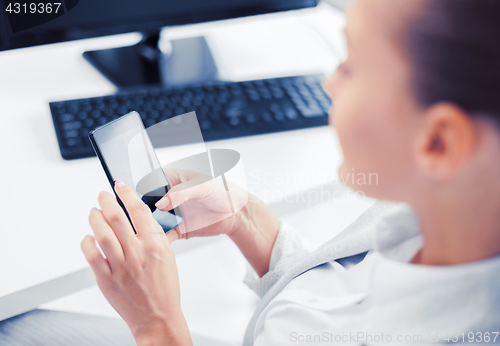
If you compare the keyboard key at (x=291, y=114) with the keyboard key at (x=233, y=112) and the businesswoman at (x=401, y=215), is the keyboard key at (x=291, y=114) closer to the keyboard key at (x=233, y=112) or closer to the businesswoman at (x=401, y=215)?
the keyboard key at (x=233, y=112)

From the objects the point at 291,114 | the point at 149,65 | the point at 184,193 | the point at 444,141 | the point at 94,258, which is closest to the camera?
the point at 444,141

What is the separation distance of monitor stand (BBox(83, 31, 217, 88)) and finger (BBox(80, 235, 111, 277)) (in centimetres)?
36

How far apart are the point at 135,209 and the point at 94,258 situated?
0.06m

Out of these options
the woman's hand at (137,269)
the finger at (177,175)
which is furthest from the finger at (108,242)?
the finger at (177,175)

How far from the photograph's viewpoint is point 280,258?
55cm

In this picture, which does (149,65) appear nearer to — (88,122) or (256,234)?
(88,122)

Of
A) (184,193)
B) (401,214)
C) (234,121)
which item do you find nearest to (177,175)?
(184,193)

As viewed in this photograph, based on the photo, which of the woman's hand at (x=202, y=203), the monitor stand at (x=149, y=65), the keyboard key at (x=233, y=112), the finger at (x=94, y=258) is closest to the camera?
the finger at (x=94, y=258)

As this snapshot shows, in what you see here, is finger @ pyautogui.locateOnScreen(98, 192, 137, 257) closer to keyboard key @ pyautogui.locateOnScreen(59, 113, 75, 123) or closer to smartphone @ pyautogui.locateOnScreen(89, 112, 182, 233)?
smartphone @ pyautogui.locateOnScreen(89, 112, 182, 233)

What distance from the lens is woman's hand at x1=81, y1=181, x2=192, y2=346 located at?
0.39 metres

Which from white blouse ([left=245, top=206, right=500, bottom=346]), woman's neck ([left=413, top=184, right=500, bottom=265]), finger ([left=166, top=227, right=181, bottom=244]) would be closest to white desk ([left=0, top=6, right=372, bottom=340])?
finger ([left=166, top=227, right=181, bottom=244])

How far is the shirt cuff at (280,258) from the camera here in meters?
0.54

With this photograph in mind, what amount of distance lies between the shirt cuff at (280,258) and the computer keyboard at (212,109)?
15 cm

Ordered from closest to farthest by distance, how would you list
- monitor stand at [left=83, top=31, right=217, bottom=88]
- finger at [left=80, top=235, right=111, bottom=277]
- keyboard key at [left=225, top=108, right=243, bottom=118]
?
finger at [left=80, top=235, right=111, bottom=277], keyboard key at [left=225, top=108, right=243, bottom=118], monitor stand at [left=83, top=31, right=217, bottom=88]
